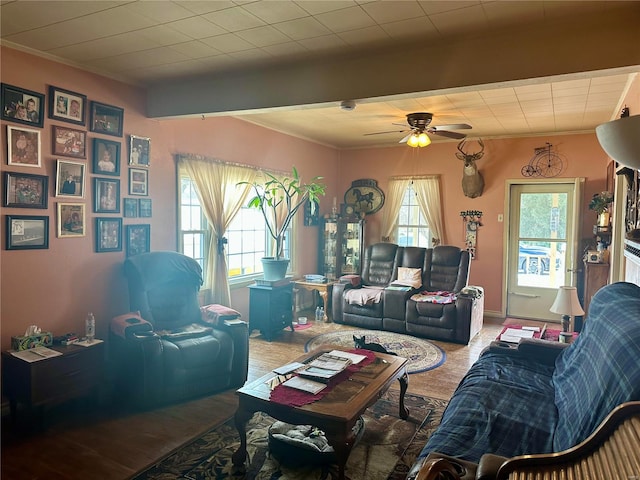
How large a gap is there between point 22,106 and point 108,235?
114 cm

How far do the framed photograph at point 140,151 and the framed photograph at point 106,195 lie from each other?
28 centimetres

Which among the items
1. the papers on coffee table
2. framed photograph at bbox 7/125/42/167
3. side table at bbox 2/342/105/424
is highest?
framed photograph at bbox 7/125/42/167

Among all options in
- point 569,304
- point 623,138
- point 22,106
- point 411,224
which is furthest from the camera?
point 411,224

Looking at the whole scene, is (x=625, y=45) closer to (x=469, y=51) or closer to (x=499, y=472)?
(x=469, y=51)

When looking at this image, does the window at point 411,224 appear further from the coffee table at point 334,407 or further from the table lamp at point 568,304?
the coffee table at point 334,407

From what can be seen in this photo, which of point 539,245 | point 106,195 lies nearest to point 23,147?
point 106,195

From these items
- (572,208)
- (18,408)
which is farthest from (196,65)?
(572,208)

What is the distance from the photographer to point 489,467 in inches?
64.4

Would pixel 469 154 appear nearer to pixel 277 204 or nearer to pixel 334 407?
pixel 277 204

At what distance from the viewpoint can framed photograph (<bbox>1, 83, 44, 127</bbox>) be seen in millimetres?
3031

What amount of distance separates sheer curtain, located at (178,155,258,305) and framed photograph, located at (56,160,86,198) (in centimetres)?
124

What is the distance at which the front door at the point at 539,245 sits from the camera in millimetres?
6008

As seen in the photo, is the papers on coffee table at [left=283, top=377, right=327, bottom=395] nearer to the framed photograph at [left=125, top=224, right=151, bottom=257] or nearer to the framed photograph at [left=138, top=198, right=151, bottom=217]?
the framed photograph at [left=125, top=224, right=151, bottom=257]

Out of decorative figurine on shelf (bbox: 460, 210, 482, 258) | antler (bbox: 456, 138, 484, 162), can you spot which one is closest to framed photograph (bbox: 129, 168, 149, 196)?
antler (bbox: 456, 138, 484, 162)
